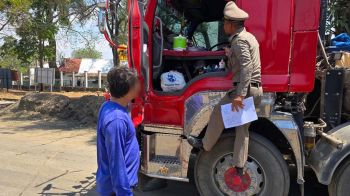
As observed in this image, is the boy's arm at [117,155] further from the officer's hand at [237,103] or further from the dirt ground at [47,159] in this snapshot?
the dirt ground at [47,159]

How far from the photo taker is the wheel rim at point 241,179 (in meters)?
4.39

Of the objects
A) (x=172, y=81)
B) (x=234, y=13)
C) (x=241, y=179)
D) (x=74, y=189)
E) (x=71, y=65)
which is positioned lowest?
(x=74, y=189)

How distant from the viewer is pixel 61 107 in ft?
43.6

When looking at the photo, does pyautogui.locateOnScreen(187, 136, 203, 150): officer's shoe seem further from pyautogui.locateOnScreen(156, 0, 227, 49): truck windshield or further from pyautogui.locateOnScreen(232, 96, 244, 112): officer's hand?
pyautogui.locateOnScreen(156, 0, 227, 49): truck windshield

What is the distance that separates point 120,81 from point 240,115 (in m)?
1.68

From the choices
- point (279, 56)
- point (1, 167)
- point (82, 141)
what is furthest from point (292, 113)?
point (82, 141)

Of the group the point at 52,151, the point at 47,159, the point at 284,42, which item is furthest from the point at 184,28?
the point at 52,151

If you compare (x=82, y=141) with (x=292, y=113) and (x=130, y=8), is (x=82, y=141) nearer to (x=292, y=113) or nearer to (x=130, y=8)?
(x=130, y=8)

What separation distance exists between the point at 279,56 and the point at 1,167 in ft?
15.6

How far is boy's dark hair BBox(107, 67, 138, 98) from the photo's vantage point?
2.88 meters

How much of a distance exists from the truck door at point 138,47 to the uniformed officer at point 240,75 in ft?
2.79

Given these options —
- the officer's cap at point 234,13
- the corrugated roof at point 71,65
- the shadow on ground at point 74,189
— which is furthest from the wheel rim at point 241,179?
the corrugated roof at point 71,65

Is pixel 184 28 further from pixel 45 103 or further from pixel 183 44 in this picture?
pixel 45 103

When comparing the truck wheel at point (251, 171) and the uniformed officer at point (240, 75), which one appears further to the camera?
the truck wheel at point (251, 171)
